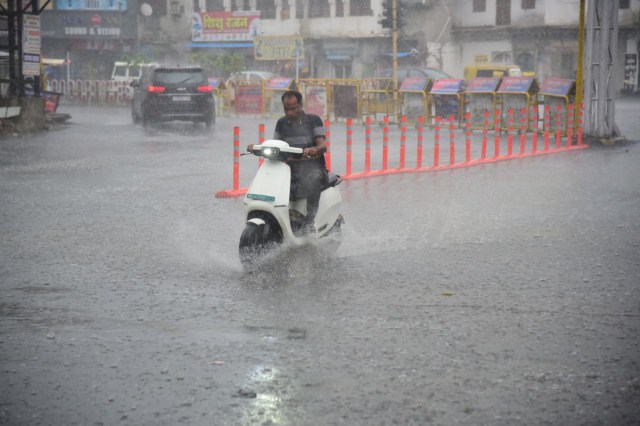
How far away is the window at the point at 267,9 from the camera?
61.8 m

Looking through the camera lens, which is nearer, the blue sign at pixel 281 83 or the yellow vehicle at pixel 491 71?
the blue sign at pixel 281 83

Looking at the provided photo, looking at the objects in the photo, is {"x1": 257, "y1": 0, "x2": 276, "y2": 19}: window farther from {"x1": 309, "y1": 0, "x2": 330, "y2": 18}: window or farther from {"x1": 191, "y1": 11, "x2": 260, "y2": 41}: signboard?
{"x1": 309, "y1": 0, "x2": 330, "y2": 18}: window

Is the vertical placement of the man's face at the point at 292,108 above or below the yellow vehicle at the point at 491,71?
below

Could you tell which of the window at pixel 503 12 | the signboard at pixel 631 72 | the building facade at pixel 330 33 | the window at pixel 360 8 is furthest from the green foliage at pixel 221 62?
the signboard at pixel 631 72

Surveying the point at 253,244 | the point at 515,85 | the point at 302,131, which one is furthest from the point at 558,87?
the point at 253,244

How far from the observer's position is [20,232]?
32.0ft

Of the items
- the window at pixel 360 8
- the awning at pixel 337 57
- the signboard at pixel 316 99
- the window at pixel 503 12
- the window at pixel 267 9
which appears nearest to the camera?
the signboard at pixel 316 99

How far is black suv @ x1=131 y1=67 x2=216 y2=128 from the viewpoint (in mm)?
27656

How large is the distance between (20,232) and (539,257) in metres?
5.03

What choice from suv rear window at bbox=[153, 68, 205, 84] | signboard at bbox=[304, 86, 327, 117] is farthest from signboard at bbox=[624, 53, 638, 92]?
suv rear window at bbox=[153, 68, 205, 84]

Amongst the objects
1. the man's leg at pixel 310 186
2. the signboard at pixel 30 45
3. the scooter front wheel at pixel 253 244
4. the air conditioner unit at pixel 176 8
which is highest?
the air conditioner unit at pixel 176 8

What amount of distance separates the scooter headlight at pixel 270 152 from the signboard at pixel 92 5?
189 feet

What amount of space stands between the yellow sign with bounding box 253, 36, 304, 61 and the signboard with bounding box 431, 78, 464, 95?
27.5 meters

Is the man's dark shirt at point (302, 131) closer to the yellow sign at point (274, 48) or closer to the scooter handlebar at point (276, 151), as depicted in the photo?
the scooter handlebar at point (276, 151)
